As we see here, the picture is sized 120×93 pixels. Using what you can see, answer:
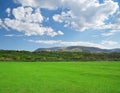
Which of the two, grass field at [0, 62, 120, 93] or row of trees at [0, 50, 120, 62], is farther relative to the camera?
row of trees at [0, 50, 120, 62]

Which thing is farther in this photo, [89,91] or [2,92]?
[89,91]

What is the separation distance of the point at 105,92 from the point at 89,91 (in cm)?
99

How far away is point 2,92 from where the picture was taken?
13109 millimetres

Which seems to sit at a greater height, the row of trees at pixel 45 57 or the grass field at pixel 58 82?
the row of trees at pixel 45 57

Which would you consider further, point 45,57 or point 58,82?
point 45,57

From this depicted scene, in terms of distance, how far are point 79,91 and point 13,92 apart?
4069 mm

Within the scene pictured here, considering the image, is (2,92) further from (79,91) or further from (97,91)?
(97,91)

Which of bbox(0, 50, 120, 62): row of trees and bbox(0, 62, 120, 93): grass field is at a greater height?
bbox(0, 50, 120, 62): row of trees

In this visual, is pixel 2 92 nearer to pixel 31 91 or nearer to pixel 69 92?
pixel 31 91

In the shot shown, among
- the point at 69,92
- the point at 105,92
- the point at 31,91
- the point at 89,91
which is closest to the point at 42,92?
the point at 31,91

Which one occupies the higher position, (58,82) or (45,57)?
(45,57)

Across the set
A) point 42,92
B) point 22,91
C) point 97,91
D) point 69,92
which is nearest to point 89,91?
point 97,91

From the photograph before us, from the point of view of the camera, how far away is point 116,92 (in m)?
14.0

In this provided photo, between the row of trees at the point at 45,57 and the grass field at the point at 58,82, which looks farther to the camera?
the row of trees at the point at 45,57
